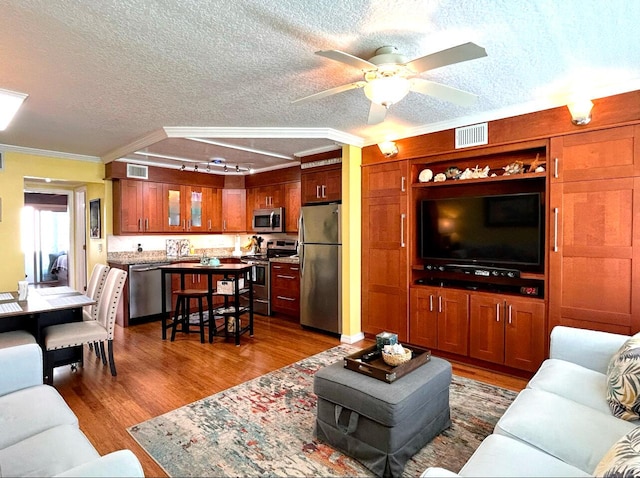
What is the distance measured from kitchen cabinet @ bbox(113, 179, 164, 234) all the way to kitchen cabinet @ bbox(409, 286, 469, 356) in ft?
13.8

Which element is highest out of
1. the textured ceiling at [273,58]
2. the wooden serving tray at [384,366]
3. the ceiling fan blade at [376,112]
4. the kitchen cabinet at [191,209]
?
the textured ceiling at [273,58]

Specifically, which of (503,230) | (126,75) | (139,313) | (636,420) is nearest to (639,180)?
(503,230)

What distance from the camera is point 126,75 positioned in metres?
2.61

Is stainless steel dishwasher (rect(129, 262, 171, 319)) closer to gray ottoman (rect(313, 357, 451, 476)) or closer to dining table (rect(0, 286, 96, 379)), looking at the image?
dining table (rect(0, 286, 96, 379))

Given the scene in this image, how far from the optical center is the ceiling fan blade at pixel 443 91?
227 cm

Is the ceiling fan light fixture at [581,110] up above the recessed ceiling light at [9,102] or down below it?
below

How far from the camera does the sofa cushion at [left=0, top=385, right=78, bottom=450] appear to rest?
172 centimetres

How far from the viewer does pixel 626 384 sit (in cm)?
180

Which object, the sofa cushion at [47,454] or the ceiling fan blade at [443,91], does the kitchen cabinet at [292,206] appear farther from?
the sofa cushion at [47,454]

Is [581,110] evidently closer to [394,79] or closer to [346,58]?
[394,79]

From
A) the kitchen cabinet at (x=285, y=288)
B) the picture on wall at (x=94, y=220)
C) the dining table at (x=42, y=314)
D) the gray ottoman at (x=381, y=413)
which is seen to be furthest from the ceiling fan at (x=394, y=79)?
the picture on wall at (x=94, y=220)

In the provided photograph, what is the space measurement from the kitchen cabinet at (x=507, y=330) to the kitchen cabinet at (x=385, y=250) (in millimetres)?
805

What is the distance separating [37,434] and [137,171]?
4554mm

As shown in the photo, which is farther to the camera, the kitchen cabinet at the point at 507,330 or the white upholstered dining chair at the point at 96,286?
the white upholstered dining chair at the point at 96,286
